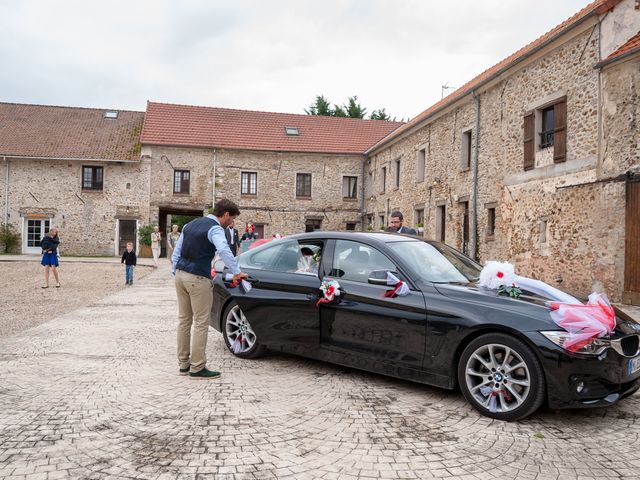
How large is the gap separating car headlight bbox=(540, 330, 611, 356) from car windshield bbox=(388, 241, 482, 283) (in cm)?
109

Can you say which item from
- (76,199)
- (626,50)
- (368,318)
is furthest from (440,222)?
(76,199)

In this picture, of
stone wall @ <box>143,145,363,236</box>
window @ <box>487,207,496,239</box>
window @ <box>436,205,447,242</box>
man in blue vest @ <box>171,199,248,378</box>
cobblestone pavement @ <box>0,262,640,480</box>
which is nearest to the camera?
cobblestone pavement @ <box>0,262,640,480</box>

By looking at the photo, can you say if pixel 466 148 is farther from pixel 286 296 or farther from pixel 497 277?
pixel 497 277

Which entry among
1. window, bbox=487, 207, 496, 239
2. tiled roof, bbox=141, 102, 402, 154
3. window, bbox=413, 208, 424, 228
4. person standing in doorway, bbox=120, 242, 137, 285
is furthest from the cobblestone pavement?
tiled roof, bbox=141, 102, 402, 154

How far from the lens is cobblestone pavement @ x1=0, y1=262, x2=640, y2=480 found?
3.06 m

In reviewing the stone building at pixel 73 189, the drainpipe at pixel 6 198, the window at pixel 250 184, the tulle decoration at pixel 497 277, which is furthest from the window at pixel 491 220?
the drainpipe at pixel 6 198

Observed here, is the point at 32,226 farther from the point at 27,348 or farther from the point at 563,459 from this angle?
the point at 563,459

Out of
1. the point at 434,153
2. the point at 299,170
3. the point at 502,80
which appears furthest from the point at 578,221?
the point at 299,170

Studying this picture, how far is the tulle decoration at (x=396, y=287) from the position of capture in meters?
4.51

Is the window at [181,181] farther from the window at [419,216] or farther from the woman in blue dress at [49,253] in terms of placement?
the woman in blue dress at [49,253]

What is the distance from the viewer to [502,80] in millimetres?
16625

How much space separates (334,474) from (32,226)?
31.4m

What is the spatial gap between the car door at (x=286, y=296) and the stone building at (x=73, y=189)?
2597 centimetres

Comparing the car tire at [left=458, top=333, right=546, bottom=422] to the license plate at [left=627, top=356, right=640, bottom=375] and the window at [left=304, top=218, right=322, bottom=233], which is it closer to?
the license plate at [left=627, top=356, right=640, bottom=375]
